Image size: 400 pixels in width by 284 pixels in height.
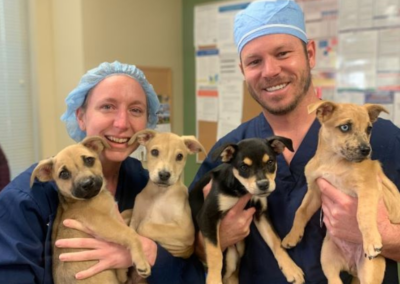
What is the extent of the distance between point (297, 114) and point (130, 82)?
74 cm

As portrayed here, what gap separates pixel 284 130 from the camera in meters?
1.66

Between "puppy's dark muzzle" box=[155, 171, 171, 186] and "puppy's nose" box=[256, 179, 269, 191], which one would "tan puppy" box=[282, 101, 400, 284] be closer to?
"puppy's nose" box=[256, 179, 269, 191]

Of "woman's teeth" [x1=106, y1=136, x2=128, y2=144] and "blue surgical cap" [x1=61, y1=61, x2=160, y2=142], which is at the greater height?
"blue surgical cap" [x1=61, y1=61, x2=160, y2=142]

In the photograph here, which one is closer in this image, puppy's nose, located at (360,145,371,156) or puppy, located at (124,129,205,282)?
puppy's nose, located at (360,145,371,156)

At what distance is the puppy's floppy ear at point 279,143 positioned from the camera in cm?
144

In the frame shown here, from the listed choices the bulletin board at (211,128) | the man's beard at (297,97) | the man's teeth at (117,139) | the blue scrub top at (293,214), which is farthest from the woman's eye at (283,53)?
the bulletin board at (211,128)

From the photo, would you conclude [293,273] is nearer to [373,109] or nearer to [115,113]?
[373,109]

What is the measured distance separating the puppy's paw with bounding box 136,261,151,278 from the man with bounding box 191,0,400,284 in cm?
32

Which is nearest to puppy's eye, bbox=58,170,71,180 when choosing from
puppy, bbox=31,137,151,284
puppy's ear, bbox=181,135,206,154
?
puppy, bbox=31,137,151,284

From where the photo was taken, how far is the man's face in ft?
5.06

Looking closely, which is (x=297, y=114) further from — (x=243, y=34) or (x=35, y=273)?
(x=35, y=273)

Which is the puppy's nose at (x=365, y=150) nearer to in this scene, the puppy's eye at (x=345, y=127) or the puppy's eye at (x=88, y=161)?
the puppy's eye at (x=345, y=127)

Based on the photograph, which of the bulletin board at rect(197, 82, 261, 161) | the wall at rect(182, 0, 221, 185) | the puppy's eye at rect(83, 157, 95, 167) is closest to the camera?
the puppy's eye at rect(83, 157, 95, 167)

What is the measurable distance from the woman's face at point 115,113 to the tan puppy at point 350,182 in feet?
2.51
